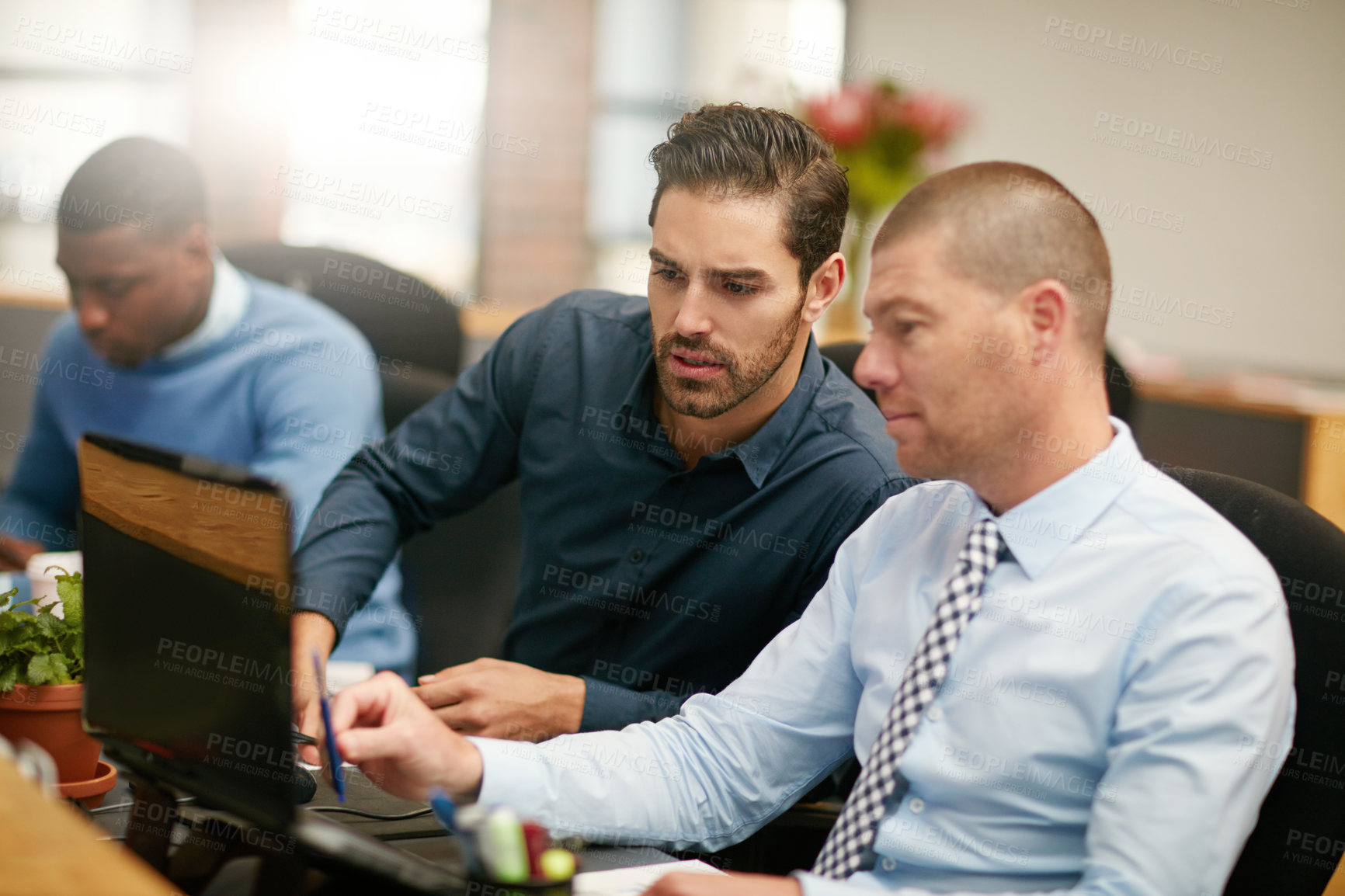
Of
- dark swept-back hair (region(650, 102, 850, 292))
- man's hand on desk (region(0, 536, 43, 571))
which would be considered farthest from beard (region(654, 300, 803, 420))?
man's hand on desk (region(0, 536, 43, 571))

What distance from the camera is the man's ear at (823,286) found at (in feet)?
5.27

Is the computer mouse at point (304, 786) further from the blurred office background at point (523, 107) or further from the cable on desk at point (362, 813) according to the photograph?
the blurred office background at point (523, 107)

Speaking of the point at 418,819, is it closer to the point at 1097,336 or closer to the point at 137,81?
the point at 1097,336

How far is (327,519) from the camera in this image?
1.72 m

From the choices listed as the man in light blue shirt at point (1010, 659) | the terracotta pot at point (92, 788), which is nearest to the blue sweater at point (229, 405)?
the terracotta pot at point (92, 788)

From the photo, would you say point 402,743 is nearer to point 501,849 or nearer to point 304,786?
point 304,786

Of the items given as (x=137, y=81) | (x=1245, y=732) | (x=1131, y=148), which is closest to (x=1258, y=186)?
(x=1131, y=148)

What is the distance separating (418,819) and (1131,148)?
12.2ft

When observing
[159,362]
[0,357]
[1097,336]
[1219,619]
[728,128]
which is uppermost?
[728,128]

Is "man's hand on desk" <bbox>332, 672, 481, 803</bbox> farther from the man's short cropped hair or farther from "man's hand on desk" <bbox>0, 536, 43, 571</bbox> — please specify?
"man's hand on desk" <bbox>0, 536, 43, 571</bbox>

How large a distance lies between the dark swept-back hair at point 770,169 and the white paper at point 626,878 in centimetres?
84

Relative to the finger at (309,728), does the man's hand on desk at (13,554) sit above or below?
below

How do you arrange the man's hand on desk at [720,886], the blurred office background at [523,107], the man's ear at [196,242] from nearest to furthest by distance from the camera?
the man's hand on desk at [720,886]
the man's ear at [196,242]
the blurred office background at [523,107]

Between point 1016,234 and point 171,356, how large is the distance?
1.93 meters
